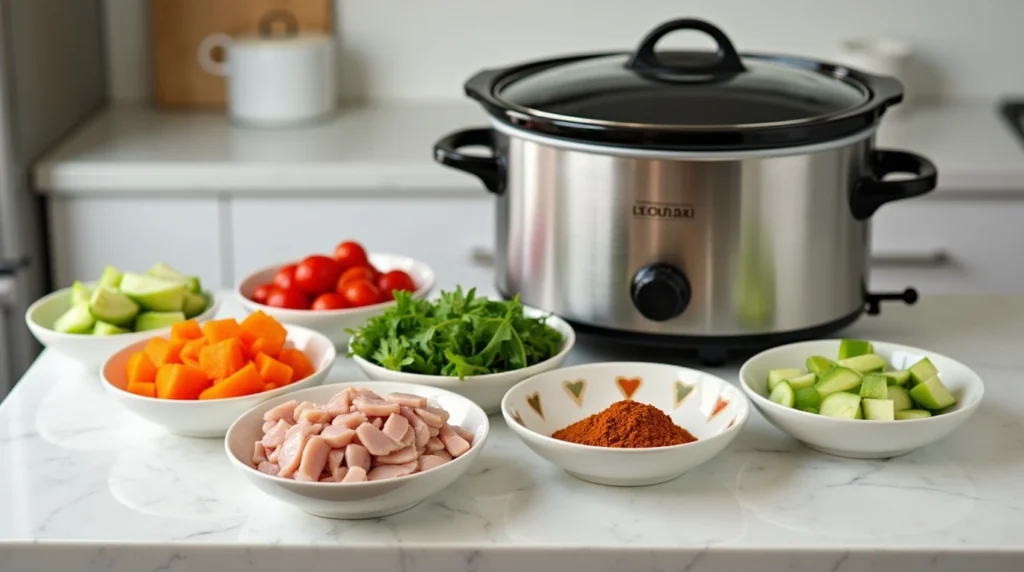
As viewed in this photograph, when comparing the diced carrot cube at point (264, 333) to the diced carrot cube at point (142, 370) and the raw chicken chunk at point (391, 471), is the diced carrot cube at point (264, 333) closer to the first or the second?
the diced carrot cube at point (142, 370)

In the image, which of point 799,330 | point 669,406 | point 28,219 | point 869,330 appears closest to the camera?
point 669,406

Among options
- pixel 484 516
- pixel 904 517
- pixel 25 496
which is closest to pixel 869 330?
pixel 904 517

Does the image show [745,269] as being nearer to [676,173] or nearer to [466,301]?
[676,173]

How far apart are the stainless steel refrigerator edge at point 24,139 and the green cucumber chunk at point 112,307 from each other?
0.96 meters

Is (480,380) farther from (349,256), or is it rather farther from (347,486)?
(349,256)

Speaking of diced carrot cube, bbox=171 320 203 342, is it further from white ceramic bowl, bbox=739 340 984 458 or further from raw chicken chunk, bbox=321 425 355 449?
white ceramic bowl, bbox=739 340 984 458

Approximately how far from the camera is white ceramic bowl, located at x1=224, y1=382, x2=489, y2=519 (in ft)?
3.21

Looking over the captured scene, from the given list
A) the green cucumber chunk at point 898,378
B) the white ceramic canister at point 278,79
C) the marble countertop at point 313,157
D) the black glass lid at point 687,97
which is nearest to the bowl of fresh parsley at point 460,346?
the black glass lid at point 687,97

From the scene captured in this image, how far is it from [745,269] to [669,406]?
0.61 feet

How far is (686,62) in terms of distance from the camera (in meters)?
1.49

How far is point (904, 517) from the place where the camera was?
1026 millimetres

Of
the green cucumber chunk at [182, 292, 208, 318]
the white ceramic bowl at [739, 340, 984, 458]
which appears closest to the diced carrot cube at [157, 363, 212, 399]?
the green cucumber chunk at [182, 292, 208, 318]

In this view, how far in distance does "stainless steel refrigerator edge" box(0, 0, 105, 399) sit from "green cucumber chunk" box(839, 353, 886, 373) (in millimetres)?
1559

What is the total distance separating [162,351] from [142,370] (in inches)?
1.0
